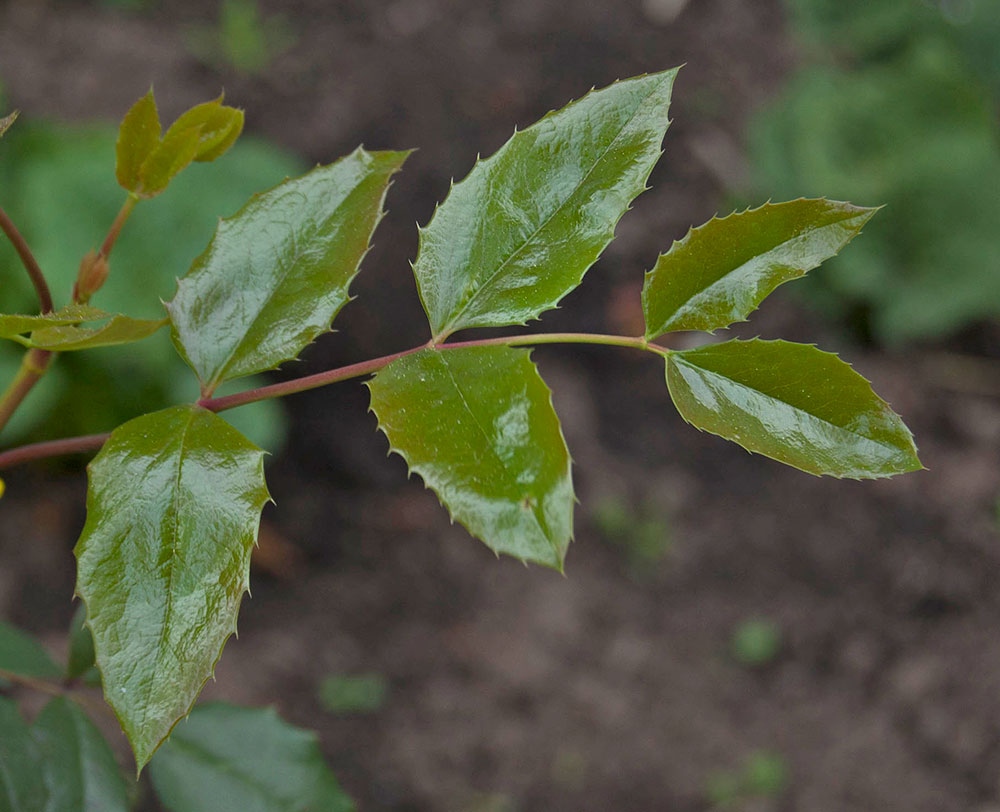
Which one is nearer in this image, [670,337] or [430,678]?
[430,678]

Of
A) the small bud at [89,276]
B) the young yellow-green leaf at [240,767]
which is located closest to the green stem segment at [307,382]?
the small bud at [89,276]

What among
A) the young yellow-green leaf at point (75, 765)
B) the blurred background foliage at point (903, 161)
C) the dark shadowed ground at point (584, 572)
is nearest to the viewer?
the young yellow-green leaf at point (75, 765)

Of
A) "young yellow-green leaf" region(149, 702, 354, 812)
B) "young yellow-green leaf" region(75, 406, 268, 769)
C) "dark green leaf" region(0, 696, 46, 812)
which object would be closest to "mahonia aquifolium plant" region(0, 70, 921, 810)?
"young yellow-green leaf" region(75, 406, 268, 769)

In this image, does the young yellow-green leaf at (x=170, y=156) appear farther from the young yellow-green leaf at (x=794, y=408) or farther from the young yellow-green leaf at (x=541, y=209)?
the young yellow-green leaf at (x=794, y=408)

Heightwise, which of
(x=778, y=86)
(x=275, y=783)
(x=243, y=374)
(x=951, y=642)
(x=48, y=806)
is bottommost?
(x=951, y=642)

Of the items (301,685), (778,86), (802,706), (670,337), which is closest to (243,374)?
(301,685)

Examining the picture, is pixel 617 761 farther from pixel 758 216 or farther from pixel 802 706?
pixel 758 216

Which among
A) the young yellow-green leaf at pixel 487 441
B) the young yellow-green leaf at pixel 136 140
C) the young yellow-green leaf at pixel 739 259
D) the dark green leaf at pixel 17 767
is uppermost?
the young yellow-green leaf at pixel 136 140

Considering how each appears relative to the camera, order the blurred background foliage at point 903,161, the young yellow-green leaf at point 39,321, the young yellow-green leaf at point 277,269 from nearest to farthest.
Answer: the young yellow-green leaf at point 39,321
the young yellow-green leaf at point 277,269
the blurred background foliage at point 903,161
